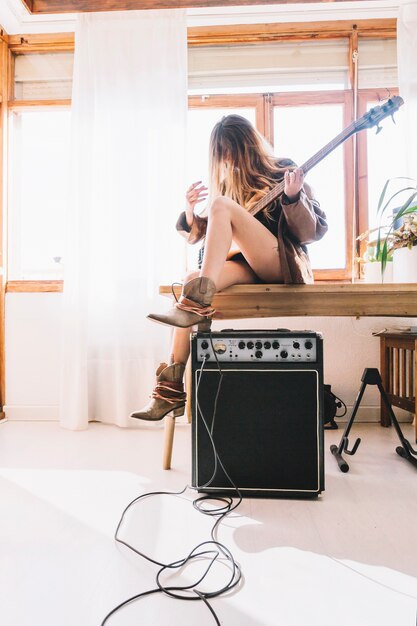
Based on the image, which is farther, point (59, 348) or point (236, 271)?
point (59, 348)

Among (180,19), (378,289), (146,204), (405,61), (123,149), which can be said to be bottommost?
(378,289)

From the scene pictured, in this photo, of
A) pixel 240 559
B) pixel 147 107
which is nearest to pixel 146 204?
pixel 147 107

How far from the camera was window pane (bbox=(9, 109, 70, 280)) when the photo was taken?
2707 millimetres

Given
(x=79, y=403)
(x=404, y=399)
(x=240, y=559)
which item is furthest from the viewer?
(x=79, y=403)

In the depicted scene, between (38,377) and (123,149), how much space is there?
1354 mm

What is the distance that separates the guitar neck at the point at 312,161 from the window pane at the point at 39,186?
5.14ft

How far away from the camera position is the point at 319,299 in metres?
1.52

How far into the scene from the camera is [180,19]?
7.93 ft

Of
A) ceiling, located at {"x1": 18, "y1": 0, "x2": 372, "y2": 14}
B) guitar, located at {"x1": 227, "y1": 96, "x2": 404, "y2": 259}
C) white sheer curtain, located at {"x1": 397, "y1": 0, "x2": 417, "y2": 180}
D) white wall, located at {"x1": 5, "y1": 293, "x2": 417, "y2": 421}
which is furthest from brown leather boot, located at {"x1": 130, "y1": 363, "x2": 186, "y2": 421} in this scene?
ceiling, located at {"x1": 18, "y1": 0, "x2": 372, "y2": 14}

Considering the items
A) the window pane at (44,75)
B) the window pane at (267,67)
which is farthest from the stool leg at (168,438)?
the window pane at (44,75)

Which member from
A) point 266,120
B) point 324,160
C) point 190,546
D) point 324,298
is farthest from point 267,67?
point 190,546

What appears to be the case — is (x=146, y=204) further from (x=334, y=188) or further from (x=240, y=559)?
(x=240, y=559)

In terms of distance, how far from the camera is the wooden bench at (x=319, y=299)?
4.85ft

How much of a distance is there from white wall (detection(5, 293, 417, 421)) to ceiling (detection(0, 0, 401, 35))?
5.12ft
